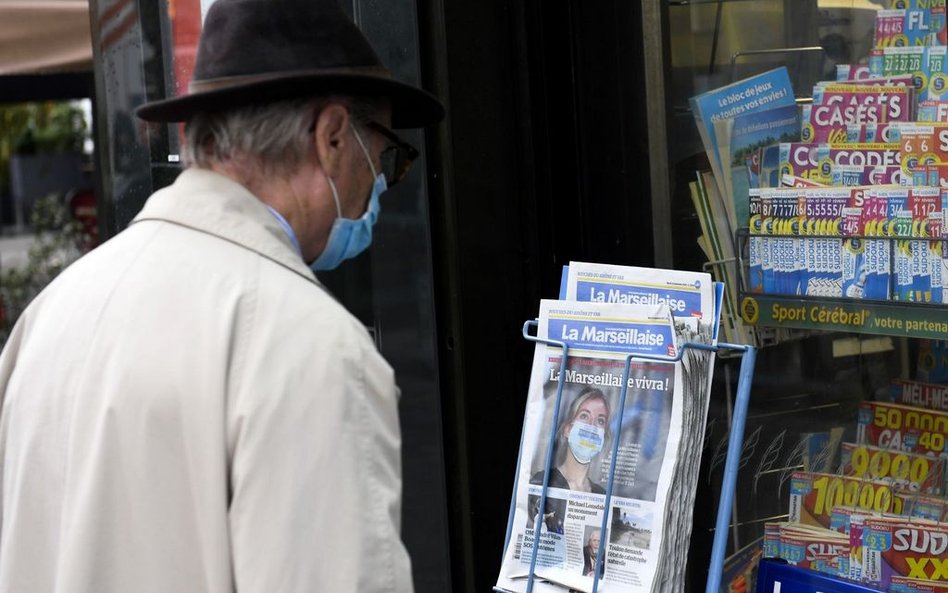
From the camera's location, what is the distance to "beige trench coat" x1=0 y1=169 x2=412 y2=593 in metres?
1.46

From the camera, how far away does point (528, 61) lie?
10.1 ft

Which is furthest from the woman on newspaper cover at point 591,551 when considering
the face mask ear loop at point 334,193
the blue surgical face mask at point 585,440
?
the face mask ear loop at point 334,193

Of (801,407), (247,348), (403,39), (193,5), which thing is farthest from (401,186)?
(247,348)

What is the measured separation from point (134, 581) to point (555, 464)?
89 centimetres

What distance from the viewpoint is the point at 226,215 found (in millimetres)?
1641

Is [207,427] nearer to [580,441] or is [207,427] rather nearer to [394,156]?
[394,156]

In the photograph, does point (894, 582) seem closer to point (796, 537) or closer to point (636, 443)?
point (796, 537)

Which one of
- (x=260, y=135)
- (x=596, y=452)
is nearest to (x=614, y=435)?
(x=596, y=452)

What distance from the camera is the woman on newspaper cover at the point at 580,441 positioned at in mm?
2162

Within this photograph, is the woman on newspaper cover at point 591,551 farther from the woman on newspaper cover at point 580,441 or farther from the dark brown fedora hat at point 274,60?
the dark brown fedora hat at point 274,60

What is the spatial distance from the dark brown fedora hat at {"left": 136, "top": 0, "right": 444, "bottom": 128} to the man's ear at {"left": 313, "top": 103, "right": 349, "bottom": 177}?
30mm

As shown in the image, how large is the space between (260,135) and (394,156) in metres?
0.34

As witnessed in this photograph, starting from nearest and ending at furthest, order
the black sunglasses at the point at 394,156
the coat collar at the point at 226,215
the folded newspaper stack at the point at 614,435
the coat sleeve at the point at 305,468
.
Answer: the coat sleeve at the point at 305,468 → the coat collar at the point at 226,215 → the black sunglasses at the point at 394,156 → the folded newspaper stack at the point at 614,435

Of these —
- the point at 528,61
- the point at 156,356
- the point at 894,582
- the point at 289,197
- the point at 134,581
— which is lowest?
the point at 894,582
